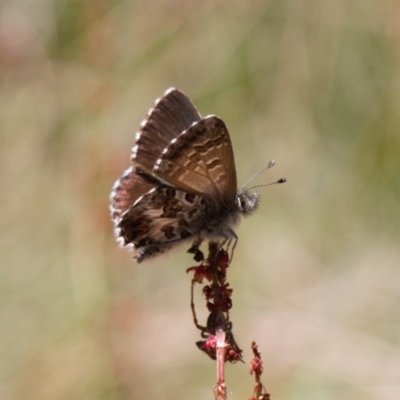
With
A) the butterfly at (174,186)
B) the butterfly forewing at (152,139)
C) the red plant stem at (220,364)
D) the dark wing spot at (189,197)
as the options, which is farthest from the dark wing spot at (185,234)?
the red plant stem at (220,364)

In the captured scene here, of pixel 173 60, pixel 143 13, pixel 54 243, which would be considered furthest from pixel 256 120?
pixel 54 243

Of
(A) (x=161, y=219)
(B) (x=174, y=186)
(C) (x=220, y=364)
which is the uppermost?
(B) (x=174, y=186)

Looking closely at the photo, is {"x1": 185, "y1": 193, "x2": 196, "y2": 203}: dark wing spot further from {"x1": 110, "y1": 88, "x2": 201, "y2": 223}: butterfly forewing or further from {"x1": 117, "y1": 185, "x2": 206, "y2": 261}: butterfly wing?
{"x1": 110, "y1": 88, "x2": 201, "y2": 223}: butterfly forewing

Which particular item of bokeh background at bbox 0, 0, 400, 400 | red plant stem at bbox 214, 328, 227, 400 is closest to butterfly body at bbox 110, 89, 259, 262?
red plant stem at bbox 214, 328, 227, 400

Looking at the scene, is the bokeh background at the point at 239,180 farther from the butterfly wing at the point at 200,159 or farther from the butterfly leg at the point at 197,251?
the butterfly wing at the point at 200,159

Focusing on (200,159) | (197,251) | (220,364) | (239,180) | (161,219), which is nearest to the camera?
(220,364)

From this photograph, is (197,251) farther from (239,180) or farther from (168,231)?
(239,180)

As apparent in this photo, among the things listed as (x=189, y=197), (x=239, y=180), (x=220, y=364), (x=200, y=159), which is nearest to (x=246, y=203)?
(x=189, y=197)
